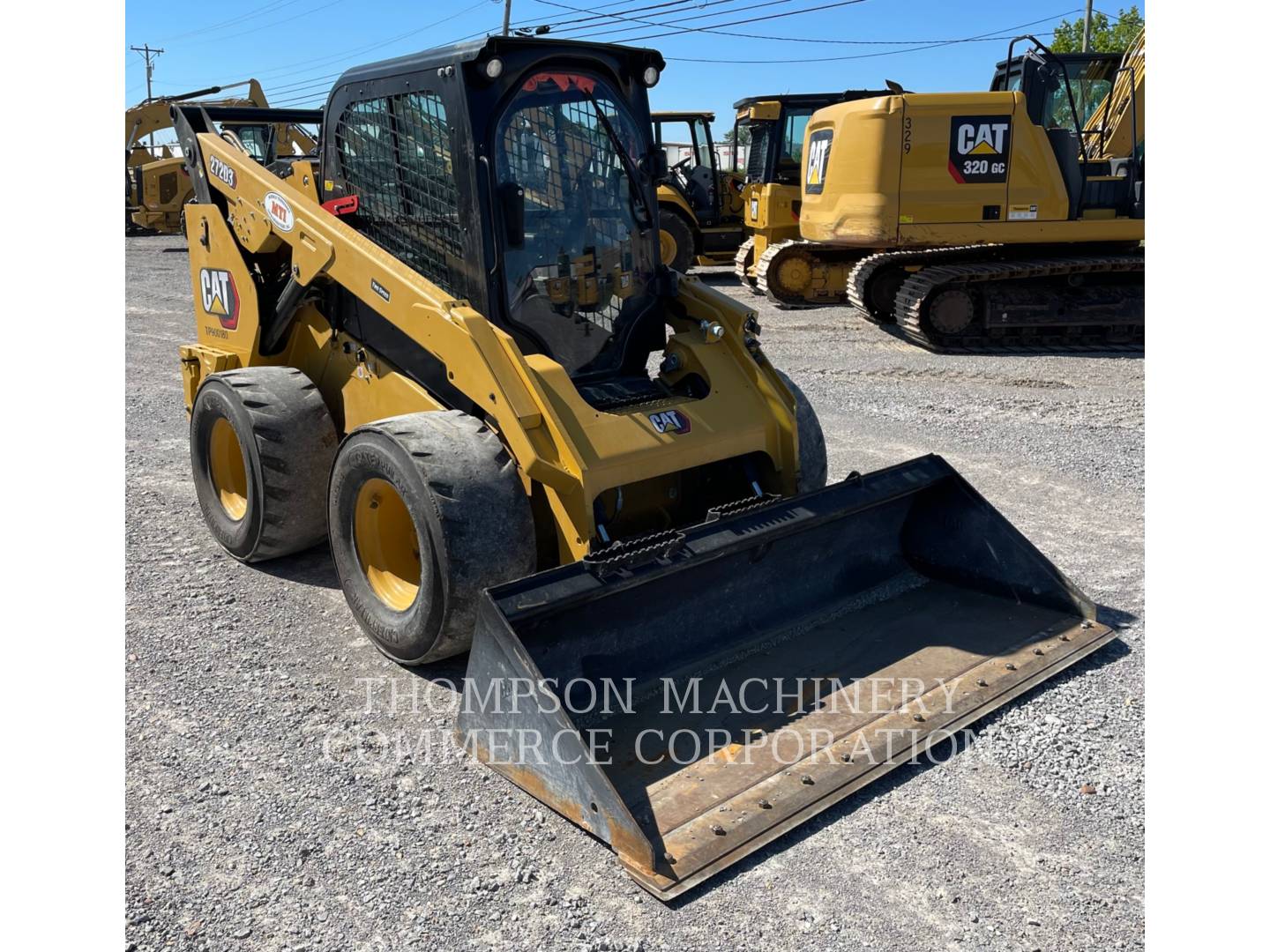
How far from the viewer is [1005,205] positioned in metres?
10.8

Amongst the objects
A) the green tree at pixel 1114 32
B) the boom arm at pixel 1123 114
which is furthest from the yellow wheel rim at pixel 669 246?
the green tree at pixel 1114 32

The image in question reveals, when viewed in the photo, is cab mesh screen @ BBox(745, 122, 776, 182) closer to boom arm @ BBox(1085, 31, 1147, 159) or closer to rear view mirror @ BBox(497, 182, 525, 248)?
boom arm @ BBox(1085, 31, 1147, 159)

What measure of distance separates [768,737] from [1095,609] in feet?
5.47

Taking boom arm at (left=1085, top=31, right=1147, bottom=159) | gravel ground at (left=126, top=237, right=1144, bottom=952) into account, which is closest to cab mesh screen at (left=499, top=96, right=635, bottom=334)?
gravel ground at (left=126, top=237, right=1144, bottom=952)

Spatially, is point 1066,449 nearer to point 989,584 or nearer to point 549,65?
point 989,584

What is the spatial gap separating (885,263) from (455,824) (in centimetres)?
974

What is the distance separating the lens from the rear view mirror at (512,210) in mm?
4207

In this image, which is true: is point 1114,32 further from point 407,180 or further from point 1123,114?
point 407,180

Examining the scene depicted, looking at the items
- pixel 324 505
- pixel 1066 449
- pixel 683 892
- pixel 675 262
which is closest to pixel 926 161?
pixel 1066 449

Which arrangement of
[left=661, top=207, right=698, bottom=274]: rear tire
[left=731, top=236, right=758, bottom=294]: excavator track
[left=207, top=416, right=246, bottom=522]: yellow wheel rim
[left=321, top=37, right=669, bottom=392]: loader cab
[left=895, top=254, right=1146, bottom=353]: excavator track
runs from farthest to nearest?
[left=661, top=207, right=698, bottom=274]: rear tire → [left=731, top=236, right=758, bottom=294]: excavator track → [left=895, top=254, right=1146, bottom=353]: excavator track → [left=207, top=416, right=246, bottom=522]: yellow wheel rim → [left=321, top=37, right=669, bottom=392]: loader cab

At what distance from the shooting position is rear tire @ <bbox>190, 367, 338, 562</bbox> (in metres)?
4.92

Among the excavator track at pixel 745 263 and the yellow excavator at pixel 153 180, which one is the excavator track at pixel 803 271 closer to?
the excavator track at pixel 745 263

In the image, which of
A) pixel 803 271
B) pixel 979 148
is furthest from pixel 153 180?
pixel 979 148

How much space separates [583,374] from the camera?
4.68 metres
